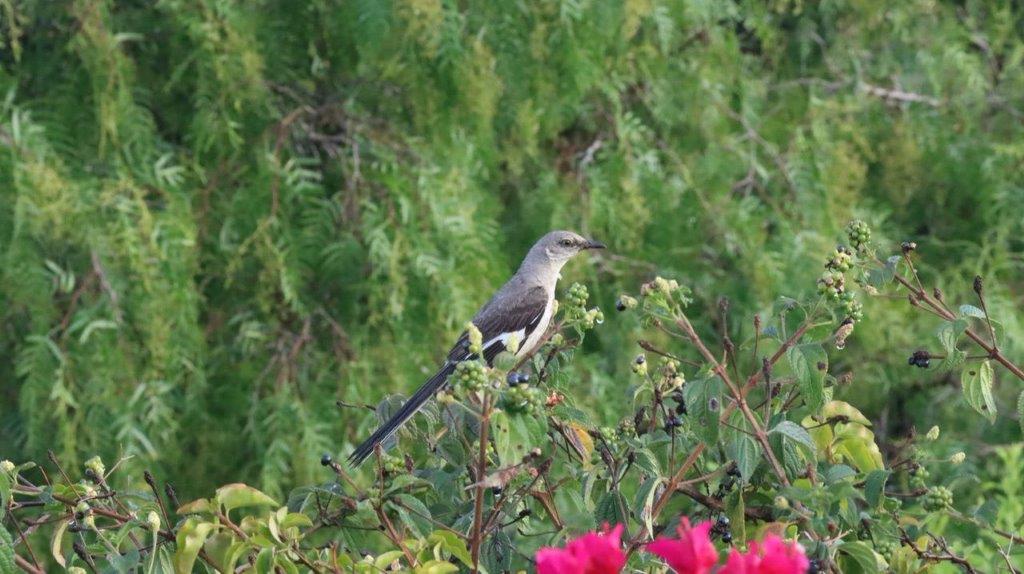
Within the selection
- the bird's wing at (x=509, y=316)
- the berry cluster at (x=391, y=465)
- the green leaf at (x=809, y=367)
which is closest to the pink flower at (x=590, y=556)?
the green leaf at (x=809, y=367)

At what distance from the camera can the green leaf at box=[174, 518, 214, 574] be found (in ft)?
7.61

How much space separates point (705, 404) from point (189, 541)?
0.82 meters

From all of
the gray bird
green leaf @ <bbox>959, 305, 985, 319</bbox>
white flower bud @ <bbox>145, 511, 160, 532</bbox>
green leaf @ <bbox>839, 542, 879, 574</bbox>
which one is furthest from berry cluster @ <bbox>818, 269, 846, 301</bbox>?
the gray bird

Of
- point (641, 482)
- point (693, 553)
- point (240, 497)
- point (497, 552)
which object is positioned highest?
point (693, 553)

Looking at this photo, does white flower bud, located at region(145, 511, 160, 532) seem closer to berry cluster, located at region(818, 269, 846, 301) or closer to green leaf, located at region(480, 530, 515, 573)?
green leaf, located at region(480, 530, 515, 573)

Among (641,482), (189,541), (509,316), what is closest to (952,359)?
(641,482)

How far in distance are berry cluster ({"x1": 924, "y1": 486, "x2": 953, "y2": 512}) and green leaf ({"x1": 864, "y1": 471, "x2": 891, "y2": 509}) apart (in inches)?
2.8

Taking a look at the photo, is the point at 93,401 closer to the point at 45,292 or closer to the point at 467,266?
the point at 45,292

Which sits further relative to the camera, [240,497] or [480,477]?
[240,497]

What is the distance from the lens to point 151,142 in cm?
587

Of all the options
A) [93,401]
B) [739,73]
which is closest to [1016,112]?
[739,73]

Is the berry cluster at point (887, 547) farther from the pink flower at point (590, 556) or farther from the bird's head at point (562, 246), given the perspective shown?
the bird's head at point (562, 246)

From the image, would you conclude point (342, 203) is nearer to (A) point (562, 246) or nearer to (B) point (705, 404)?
(A) point (562, 246)

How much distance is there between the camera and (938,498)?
244 centimetres
